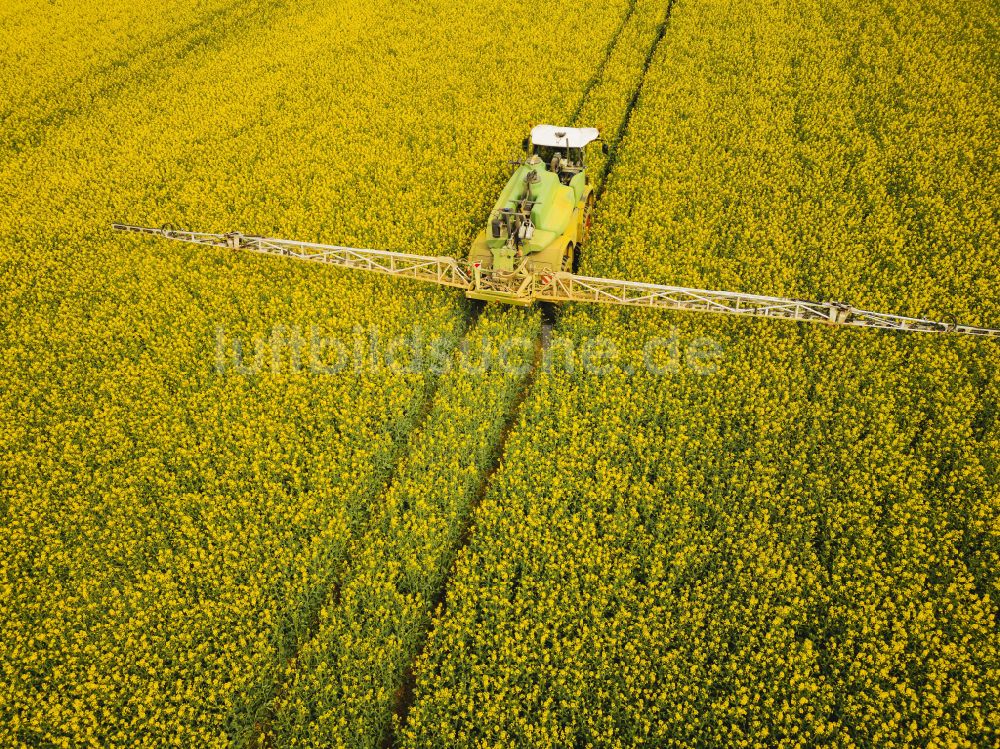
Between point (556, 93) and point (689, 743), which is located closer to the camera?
point (689, 743)

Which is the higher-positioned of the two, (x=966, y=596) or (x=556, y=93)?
(x=556, y=93)

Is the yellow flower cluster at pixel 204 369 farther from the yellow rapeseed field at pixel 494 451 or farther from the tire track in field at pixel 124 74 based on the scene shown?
the tire track in field at pixel 124 74

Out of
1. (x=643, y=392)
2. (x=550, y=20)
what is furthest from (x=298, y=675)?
(x=550, y=20)

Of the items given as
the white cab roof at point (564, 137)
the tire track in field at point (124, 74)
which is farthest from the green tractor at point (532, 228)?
the tire track in field at point (124, 74)

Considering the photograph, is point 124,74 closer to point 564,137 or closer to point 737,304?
point 564,137

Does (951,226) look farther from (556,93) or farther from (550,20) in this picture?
(550,20)

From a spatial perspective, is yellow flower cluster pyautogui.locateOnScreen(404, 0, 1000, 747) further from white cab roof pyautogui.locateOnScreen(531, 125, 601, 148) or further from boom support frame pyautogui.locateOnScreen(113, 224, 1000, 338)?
white cab roof pyautogui.locateOnScreen(531, 125, 601, 148)

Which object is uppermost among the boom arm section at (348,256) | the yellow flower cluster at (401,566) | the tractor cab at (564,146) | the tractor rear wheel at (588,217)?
the tractor cab at (564,146)

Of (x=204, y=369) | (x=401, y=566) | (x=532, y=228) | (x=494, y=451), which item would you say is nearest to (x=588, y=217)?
(x=532, y=228)
